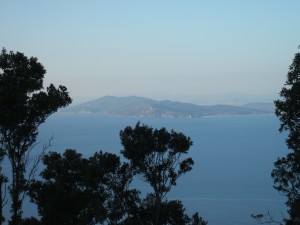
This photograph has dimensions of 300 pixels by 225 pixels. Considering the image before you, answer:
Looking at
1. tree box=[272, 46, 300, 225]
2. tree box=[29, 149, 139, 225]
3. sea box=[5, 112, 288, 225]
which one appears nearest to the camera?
tree box=[272, 46, 300, 225]

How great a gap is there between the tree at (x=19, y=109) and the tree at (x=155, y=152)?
13.7 feet

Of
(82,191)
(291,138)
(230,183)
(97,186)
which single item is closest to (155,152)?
(97,186)

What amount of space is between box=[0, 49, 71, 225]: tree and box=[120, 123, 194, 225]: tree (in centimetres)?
417

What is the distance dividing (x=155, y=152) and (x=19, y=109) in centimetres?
642

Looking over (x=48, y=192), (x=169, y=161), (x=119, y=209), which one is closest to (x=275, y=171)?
(x=169, y=161)

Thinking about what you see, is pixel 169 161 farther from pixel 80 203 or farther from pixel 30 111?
pixel 30 111

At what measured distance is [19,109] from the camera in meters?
12.1

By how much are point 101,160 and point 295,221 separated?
8.39 m

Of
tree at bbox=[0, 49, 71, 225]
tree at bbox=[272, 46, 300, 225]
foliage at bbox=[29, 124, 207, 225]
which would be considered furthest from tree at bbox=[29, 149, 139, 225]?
tree at bbox=[272, 46, 300, 225]

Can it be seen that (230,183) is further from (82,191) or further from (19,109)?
(19,109)

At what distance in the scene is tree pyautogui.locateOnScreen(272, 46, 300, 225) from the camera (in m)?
11.5

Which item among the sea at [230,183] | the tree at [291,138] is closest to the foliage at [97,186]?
the tree at [291,138]

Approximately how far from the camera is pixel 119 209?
16.2 m

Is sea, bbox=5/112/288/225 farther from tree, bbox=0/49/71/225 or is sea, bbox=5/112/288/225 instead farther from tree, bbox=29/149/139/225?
tree, bbox=0/49/71/225
